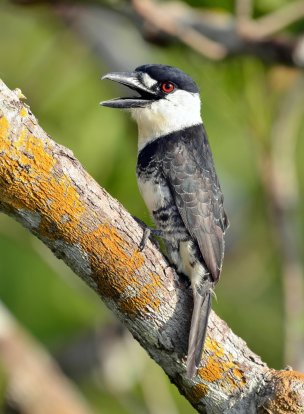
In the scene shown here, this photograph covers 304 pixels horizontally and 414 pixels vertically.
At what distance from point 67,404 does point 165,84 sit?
2.01 meters

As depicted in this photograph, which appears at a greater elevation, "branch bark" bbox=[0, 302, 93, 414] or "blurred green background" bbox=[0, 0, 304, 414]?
"blurred green background" bbox=[0, 0, 304, 414]

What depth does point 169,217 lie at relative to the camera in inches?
161

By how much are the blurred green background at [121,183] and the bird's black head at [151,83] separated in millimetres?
1503

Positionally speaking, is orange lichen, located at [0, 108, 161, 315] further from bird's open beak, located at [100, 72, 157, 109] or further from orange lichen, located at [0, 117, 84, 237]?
bird's open beak, located at [100, 72, 157, 109]

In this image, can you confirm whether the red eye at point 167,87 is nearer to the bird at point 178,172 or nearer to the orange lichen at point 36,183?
the bird at point 178,172

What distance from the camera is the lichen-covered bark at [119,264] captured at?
304 cm

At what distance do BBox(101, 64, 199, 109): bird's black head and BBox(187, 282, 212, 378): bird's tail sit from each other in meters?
1.09

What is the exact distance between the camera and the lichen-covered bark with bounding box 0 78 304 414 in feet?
9.96

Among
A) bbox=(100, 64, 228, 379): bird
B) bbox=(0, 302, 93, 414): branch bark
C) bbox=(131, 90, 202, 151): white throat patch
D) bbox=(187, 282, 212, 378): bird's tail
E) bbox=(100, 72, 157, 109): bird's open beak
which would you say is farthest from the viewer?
bbox=(0, 302, 93, 414): branch bark

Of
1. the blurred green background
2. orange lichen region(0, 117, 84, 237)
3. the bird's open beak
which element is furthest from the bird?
the blurred green background

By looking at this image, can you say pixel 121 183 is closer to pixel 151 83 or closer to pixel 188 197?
pixel 151 83

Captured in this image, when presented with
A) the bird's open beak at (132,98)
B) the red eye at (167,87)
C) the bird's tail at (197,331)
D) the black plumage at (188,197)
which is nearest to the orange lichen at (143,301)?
the bird's tail at (197,331)

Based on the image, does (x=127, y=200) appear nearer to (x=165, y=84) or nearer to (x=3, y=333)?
(x=3, y=333)

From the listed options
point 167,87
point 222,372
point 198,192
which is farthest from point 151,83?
→ point 222,372
